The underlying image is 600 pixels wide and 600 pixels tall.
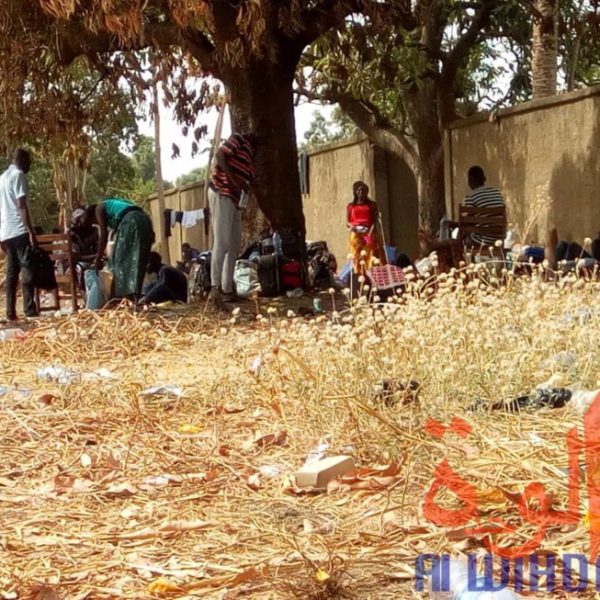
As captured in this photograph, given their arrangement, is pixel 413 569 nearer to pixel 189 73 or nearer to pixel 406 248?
pixel 189 73

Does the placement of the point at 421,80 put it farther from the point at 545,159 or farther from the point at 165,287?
the point at 165,287

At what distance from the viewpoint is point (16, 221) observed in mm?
10023

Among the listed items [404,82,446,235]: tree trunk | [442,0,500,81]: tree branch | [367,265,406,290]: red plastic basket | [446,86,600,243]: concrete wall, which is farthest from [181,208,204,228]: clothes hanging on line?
[367,265,406,290]: red plastic basket

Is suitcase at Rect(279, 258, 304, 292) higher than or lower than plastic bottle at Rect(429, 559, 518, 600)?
higher

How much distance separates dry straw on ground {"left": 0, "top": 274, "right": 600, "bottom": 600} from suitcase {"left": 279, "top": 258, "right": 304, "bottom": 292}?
4.37 meters

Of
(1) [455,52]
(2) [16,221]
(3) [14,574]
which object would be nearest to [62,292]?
(2) [16,221]

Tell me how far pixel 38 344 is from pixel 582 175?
214 inches

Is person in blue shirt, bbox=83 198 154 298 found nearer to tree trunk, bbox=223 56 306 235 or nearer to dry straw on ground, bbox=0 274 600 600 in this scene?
tree trunk, bbox=223 56 306 235

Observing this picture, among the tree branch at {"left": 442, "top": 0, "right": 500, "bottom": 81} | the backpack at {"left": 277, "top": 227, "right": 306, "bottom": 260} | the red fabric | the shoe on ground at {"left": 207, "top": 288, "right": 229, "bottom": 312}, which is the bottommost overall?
the shoe on ground at {"left": 207, "top": 288, "right": 229, "bottom": 312}

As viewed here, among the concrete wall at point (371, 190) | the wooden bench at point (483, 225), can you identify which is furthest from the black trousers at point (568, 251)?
the concrete wall at point (371, 190)

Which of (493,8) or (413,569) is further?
(493,8)

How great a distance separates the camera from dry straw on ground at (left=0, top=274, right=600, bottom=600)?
118 inches

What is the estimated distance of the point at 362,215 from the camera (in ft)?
36.4

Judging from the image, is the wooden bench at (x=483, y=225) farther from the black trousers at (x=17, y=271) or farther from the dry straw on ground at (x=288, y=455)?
the black trousers at (x=17, y=271)
